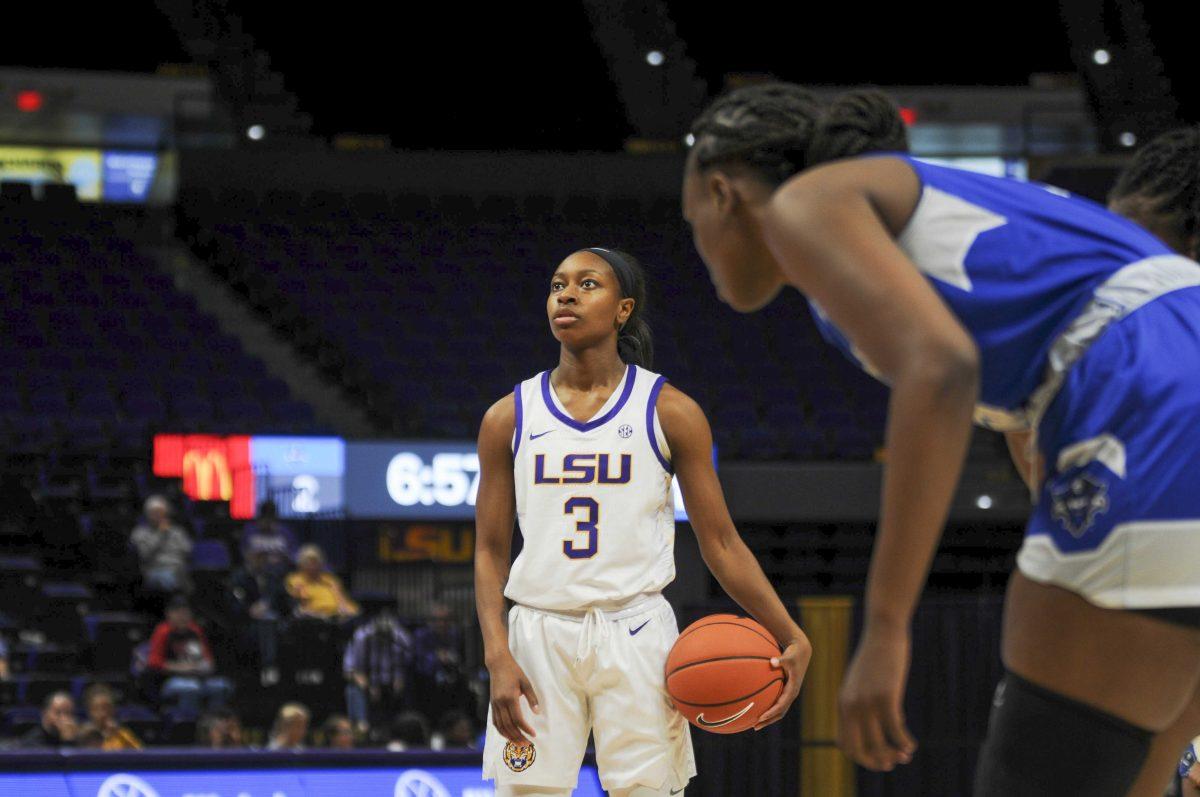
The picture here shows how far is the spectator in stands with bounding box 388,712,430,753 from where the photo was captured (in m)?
8.41

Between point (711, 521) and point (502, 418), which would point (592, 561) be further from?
point (502, 418)

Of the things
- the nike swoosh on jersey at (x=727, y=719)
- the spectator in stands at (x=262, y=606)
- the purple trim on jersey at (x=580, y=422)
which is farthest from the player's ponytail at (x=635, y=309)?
the spectator in stands at (x=262, y=606)

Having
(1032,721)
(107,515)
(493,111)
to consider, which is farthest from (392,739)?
(493,111)

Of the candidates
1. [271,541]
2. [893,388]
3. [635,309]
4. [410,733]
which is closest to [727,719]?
[635,309]

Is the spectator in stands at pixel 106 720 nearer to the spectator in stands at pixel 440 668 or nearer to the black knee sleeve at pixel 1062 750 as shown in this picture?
the spectator in stands at pixel 440 668

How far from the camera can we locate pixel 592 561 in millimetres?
3934

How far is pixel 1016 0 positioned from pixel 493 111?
27.2 feet

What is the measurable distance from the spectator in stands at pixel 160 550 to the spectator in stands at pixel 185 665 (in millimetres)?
1350

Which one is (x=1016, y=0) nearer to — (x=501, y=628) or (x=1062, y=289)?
(x=501, y=628)

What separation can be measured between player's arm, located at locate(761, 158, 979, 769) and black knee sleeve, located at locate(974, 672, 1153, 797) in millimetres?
195

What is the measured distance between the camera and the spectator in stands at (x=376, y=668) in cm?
895

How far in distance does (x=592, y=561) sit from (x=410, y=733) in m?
4.86

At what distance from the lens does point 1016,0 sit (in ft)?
76.6

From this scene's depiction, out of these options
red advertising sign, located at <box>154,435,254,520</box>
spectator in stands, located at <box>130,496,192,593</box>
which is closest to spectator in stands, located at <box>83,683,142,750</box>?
spectator in stands, located at <box>130,496,192,593</box>
